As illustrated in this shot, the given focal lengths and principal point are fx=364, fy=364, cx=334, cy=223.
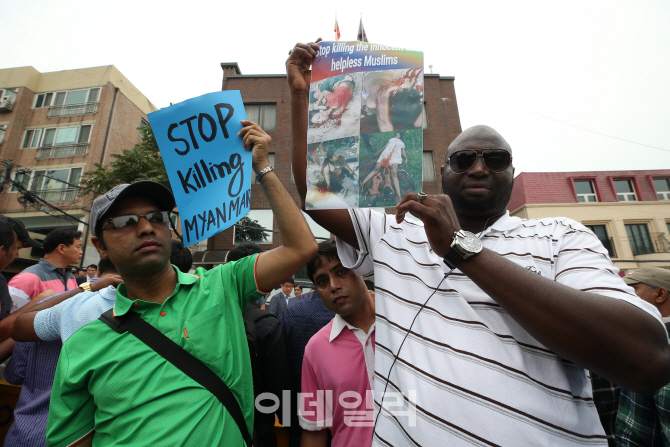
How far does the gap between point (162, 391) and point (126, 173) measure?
55.0ft

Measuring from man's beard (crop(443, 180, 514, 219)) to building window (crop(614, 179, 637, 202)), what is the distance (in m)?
31.9

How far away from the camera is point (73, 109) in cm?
2241

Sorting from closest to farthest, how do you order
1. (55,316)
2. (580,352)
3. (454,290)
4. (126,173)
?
(580,352)
(454,290)
(55,316)
(126,173)

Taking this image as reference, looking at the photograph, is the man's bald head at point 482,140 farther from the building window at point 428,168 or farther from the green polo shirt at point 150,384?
the building window at point 428,168

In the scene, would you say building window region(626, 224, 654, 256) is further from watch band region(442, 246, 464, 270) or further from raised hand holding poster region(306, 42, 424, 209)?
watch band region(442, 246, 464, 270)

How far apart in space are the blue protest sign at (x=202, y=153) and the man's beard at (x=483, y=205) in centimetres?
102

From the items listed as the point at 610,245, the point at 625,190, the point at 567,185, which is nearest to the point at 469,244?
the point at 610,245

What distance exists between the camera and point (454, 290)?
4.39ft

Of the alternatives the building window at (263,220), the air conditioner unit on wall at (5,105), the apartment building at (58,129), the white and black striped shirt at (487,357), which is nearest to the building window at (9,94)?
the apartment building at (58,129)

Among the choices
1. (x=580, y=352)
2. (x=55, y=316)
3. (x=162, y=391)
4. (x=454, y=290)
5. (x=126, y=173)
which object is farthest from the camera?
(x=126, y=173)

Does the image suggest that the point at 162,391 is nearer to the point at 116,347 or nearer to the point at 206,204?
the point at 116,347

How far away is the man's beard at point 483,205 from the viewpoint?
4.99 ft

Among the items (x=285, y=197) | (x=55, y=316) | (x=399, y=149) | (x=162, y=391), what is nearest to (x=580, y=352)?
(x=399, y=149)

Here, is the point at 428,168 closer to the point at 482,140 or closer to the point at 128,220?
the point at 482,140
